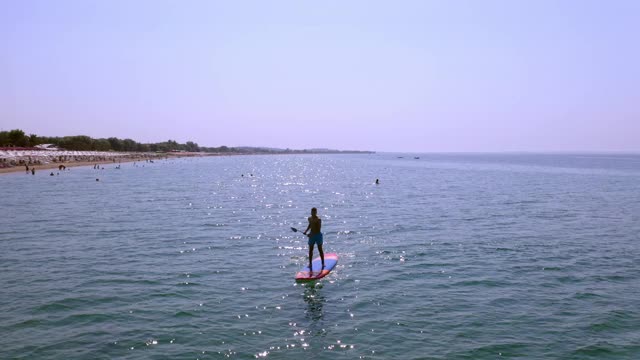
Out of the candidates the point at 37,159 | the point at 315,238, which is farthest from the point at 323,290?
the point at 37,159

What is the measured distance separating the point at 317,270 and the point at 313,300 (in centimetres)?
358

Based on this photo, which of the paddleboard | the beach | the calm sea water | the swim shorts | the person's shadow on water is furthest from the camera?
the beach

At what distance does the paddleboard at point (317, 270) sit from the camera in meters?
20.5

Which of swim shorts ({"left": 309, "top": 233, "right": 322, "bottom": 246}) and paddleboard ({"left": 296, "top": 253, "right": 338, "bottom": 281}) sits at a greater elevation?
swim shorts ({"left": 309, "top": 233, "right": 322, "bottom": 246})

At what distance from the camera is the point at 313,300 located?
59.4ft

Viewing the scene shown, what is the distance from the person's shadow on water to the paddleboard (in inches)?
16.8

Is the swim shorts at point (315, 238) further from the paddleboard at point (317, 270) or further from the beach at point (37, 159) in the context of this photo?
the beach at point (37, 159)

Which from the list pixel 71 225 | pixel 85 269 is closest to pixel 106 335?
pixel 85 269

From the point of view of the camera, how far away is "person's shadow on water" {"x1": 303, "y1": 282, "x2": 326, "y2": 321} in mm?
16469

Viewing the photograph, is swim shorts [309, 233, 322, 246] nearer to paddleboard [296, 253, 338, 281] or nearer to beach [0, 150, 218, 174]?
paddleboard [296, 253, 338, 281]

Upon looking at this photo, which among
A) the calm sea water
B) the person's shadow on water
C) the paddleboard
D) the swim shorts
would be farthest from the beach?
the person's shadow on water

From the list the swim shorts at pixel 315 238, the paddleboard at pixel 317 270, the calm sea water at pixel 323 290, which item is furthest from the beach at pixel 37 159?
the swim shorts at pixel 315 238

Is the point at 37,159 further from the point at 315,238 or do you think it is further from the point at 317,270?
→ the point at 317,270

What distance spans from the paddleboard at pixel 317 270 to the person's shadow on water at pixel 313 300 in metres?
0.43
